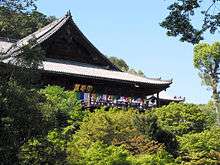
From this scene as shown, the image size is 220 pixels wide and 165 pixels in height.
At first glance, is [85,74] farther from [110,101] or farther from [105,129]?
[105,129]

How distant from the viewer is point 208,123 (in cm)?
3494

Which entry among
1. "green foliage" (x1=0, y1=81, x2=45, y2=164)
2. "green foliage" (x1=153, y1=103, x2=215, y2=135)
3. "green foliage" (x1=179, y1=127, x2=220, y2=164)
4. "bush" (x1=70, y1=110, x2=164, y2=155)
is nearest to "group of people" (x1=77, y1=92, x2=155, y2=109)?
"green foliage" (x1=153, y1=103, x2=215, y2=135)

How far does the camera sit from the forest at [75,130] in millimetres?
12727

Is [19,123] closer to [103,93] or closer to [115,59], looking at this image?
[103,93]

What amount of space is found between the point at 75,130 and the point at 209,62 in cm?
4633

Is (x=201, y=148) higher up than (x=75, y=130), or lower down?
lower down

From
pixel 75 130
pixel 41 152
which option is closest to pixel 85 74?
pixel 75 130

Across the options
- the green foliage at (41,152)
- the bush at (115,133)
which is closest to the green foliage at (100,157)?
the green foliage at (41,152)

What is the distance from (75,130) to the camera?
26.3 meters

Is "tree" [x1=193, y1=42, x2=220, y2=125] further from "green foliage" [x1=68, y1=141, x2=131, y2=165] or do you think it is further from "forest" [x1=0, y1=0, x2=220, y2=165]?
"green foliage" [x1=68, y1=141, x2=131, y2=165]

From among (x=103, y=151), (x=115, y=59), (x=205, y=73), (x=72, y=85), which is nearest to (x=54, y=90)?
(x=72, y=85)

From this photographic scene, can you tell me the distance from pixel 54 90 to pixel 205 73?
Result: 45412mm

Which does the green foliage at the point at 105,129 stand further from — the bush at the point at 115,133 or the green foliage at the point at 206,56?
the green foliage at the point at 206,56

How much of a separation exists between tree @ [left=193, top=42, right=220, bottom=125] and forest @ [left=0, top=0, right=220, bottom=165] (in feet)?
114
